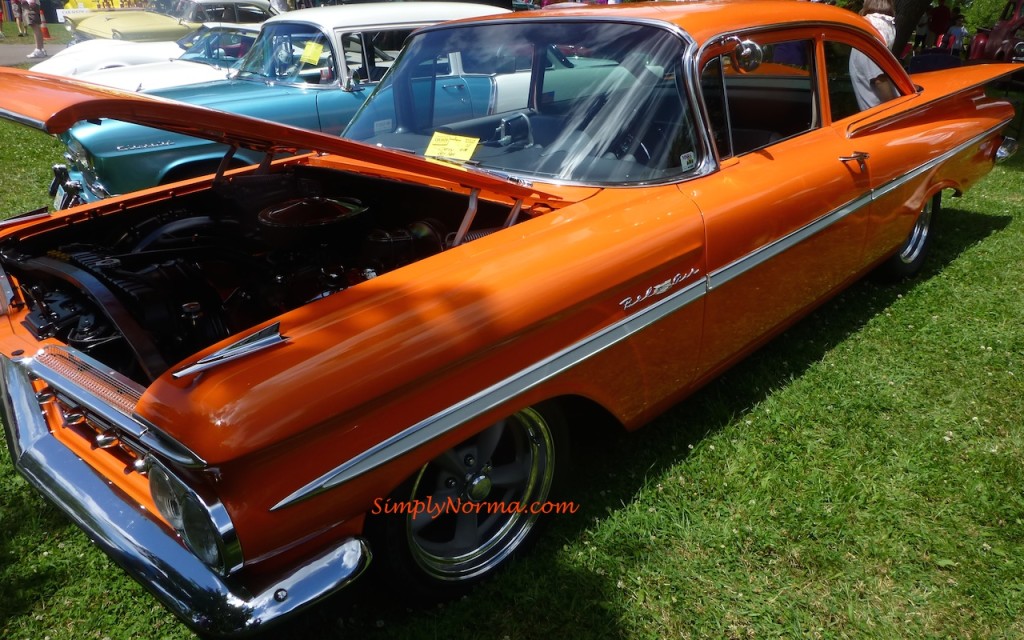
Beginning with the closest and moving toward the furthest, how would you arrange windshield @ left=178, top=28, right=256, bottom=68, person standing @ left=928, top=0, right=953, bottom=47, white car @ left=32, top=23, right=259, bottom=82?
windshield @ left=178, top=28, right=256, bottom=68, white car @ left=32, top=23, right=259, bottom=82, person standing @ left=928, top=0, right=953, bottom=47

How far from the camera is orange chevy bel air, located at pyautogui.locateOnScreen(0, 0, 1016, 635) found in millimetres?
1541

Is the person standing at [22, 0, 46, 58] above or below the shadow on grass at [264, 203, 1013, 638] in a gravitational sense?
above

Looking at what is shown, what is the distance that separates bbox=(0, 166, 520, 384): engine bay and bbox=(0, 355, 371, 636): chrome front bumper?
31 cm

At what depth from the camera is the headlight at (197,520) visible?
1.45 metres

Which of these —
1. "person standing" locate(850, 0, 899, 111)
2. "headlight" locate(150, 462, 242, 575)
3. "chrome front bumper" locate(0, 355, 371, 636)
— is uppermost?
"person standing" locate(850, 0, 899, 111)

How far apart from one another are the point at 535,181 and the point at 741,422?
4.27 feet

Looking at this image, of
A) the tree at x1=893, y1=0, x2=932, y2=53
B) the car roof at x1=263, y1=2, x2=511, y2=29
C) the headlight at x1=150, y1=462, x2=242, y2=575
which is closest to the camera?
the headlight at x1=150, y1=462, x2=242, y2=575

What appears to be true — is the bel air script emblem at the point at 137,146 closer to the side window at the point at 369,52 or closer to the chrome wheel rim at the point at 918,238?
the side window at the point at 369,52

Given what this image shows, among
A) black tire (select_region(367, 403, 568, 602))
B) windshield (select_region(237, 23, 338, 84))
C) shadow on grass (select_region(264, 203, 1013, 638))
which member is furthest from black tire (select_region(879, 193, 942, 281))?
windshield (select_region(237, 23, 338, 84))

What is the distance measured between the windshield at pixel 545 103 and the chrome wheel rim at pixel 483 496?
0.91 metres

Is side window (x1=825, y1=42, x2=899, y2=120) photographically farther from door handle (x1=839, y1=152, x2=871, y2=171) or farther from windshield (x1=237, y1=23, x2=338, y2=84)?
windshield (x1=237, y1=23, x2=338, y2=84)

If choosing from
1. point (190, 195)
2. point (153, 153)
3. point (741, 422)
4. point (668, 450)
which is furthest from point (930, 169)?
point (153, 153)

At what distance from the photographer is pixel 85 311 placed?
7.01 feet

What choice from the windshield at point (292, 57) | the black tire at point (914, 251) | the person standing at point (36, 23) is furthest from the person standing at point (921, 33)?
the person standing at point (36, 23)
